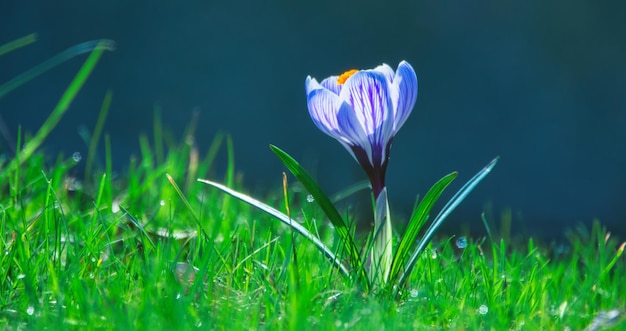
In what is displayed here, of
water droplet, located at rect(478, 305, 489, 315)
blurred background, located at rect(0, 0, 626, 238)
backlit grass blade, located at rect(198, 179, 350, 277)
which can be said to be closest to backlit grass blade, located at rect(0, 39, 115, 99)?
blurred background, located at rect(0, 0, 626, 238)

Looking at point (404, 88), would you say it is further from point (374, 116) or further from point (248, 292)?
point (248, 292)

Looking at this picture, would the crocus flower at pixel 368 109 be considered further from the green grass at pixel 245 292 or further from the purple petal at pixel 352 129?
the green grass at pixel 245 292

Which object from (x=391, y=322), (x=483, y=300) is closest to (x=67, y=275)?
(x=391, y=322)

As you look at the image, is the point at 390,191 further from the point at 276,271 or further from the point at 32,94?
the point at 276,271

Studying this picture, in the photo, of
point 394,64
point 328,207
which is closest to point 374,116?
point 328,207

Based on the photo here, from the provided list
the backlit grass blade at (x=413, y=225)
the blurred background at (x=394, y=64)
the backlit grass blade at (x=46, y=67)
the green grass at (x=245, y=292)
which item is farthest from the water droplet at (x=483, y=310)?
the blurred background at (x=394, y=64)

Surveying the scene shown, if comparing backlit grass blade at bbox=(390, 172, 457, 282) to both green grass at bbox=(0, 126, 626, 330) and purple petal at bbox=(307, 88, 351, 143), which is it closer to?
green grass at bbox=(0, 126, 626, 330)

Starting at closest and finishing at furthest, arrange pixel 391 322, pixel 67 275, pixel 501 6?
pixel 391 322 → pixel 67 275 → pixel 501 6
